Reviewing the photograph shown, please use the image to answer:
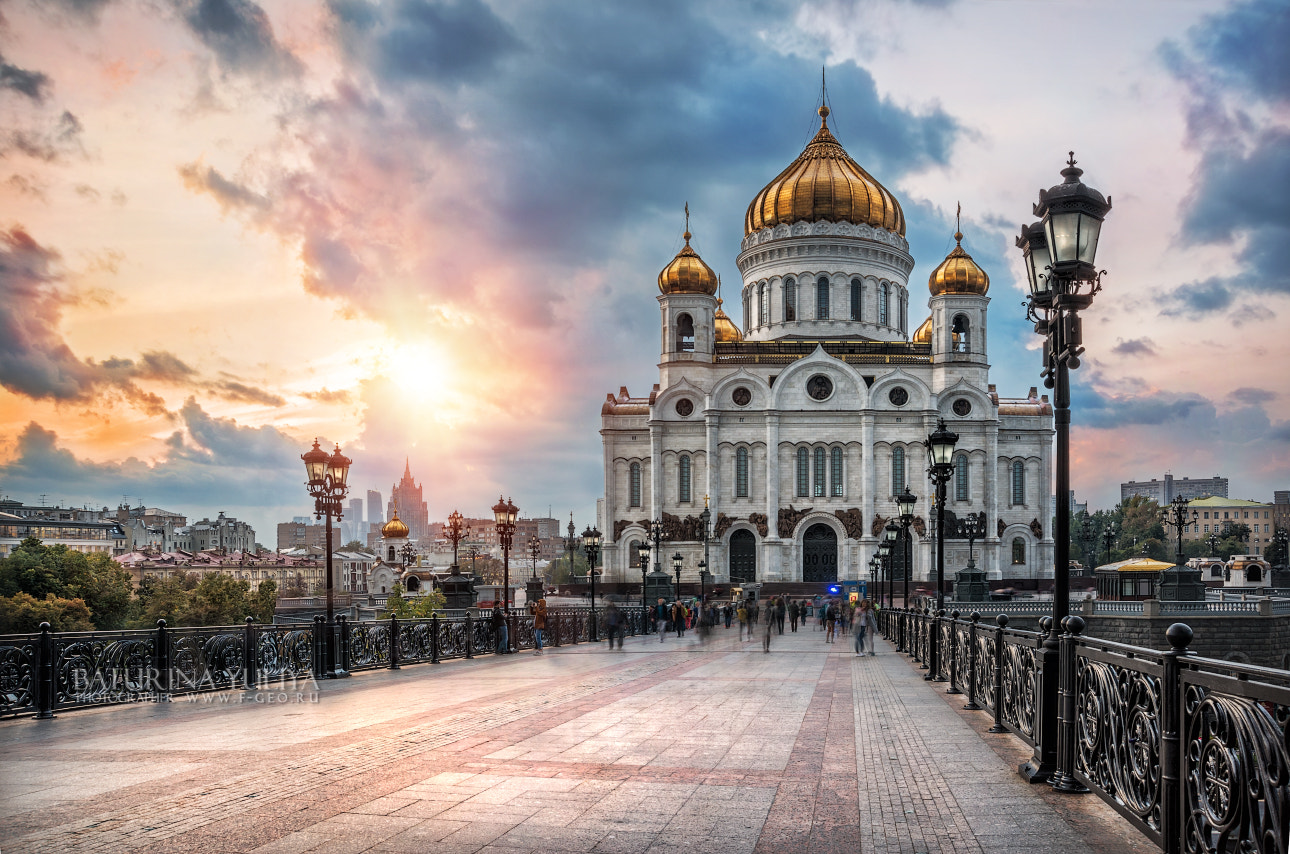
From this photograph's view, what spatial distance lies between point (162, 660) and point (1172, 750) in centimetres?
1220

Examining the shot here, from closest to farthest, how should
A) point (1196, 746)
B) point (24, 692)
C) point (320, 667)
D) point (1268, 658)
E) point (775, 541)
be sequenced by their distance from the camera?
point (1196, 746) < point (24, 692) < point (320, 667) < point (1268, 658) < point (775, 541)

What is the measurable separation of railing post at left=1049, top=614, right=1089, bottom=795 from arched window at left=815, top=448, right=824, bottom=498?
170ft

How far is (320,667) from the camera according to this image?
16.0m

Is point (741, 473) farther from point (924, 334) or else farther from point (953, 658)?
point (953, 658)

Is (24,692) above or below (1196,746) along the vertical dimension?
below

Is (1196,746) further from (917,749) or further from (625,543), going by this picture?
(625,543)

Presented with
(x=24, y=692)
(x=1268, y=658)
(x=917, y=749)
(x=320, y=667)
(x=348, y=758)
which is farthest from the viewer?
(x=1268, y=658)

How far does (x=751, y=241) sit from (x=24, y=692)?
192 feet

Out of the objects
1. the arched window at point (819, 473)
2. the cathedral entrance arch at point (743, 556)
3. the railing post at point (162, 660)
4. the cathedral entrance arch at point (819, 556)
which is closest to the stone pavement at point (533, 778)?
the railing post at point (162, 660)

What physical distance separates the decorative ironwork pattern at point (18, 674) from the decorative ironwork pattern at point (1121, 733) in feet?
36.8

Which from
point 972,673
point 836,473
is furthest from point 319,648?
point 836,473

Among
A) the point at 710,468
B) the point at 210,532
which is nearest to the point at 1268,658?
the point at 710,468

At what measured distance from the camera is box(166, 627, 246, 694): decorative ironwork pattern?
1325cm

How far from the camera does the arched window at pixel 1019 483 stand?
199 feet
